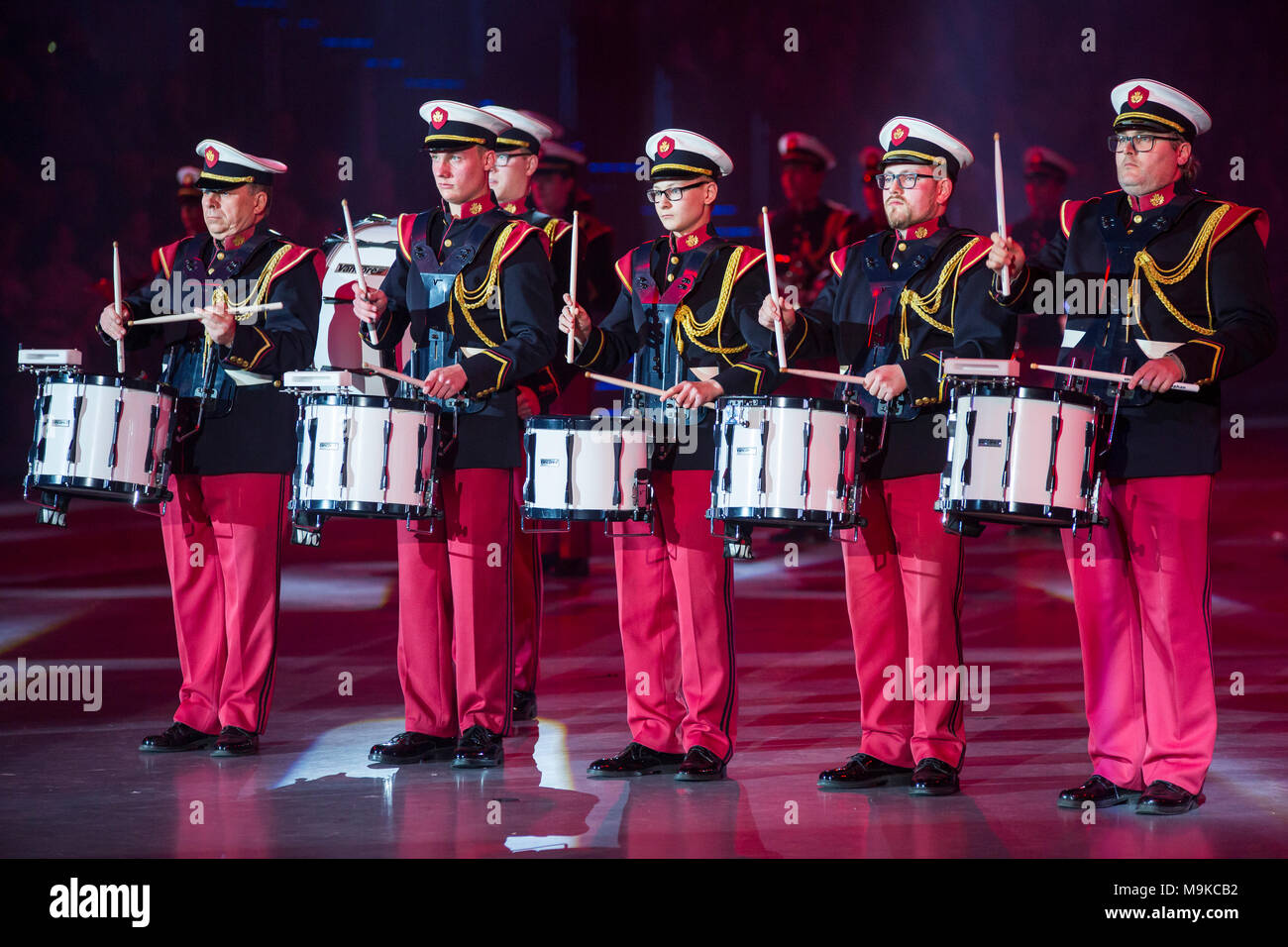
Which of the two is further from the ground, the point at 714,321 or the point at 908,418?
the point at 714,321

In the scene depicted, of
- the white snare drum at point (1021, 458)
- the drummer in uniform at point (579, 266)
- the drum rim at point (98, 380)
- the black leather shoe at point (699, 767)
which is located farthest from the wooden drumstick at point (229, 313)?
the drummer in uniform at point (579, 266)

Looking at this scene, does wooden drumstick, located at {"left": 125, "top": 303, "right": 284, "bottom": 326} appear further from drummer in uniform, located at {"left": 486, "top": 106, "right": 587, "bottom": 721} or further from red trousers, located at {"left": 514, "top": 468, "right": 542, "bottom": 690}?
red trousers, located at {"left": 514, "top": 468, "right": 542, "bottom": 690}

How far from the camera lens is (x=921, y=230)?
4723mm

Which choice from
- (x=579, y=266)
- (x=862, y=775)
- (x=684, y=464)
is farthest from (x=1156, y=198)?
(x=579, y=266)

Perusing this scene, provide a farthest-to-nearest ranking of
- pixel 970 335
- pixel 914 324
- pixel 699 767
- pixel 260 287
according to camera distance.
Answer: pixel 260 287
pixel 699 767
pixel 914 324
pixel 970 335

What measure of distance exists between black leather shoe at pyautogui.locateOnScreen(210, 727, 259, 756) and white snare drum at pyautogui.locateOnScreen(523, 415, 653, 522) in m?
1.15

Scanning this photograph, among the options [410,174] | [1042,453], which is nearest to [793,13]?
[410,174]

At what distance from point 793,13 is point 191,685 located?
8627mm

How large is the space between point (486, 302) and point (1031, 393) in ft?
5.39

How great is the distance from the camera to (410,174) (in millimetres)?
12586

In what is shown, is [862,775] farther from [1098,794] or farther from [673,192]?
[673,192]

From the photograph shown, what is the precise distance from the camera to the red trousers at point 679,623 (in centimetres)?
489

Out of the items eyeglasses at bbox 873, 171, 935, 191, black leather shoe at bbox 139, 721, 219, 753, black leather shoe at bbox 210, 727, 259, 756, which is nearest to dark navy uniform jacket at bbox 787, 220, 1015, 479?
eyeglasses at bbox 873, 171, 935, 191

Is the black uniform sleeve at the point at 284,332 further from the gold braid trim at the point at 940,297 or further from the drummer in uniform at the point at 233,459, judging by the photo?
the gold braid trim at the point at 940,297
